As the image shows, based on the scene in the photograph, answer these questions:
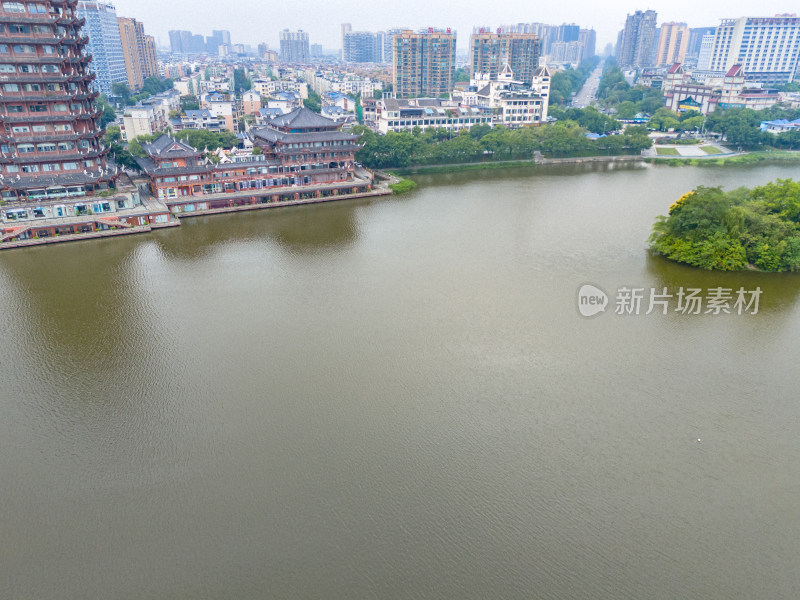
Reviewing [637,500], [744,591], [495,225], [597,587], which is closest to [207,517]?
[597,587]

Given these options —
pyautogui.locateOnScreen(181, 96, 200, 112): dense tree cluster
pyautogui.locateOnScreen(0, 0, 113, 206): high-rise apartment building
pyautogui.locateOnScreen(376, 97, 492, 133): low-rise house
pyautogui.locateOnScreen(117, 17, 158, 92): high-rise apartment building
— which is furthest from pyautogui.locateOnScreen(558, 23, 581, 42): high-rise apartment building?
pyautogui.locateOnScreen(0, 0, 113, 206): high-rise apartment building

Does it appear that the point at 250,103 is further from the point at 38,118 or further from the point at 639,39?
the point at 639,39

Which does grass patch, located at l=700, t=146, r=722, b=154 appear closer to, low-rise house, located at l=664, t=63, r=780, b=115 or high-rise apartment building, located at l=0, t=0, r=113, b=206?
low-rise house, located at l=664, t=63, r=780, b=115

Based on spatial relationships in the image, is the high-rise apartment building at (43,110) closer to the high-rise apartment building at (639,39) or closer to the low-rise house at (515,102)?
the low-rise house at (515,102)

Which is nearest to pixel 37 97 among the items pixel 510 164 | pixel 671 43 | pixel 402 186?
pixel 402 186

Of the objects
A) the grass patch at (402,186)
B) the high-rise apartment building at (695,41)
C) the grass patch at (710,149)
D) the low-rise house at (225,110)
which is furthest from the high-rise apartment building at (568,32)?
the grass patch at (402,186)
